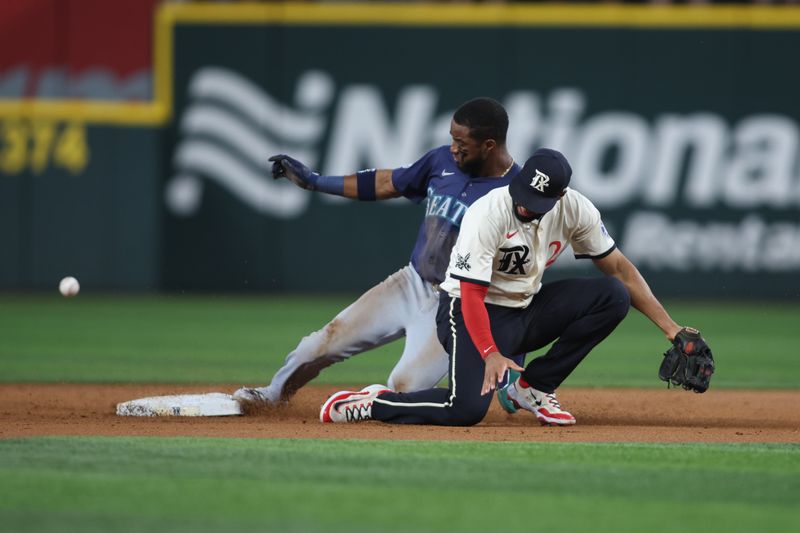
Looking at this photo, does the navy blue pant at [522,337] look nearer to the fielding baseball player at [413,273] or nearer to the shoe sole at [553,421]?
the shoe sole at [553,421]

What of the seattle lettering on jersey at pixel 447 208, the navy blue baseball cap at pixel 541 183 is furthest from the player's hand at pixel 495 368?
the seattle lettering on jersey at pixel 447 208

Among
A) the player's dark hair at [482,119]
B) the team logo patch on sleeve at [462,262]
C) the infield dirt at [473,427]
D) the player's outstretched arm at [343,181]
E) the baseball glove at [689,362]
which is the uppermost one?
the player's dark hair at [482,119]

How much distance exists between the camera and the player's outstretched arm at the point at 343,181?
716 centimetres

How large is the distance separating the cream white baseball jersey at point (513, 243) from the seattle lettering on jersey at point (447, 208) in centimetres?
38

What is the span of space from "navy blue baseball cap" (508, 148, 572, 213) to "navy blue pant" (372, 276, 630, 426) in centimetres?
72

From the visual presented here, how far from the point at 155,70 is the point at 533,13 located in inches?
187

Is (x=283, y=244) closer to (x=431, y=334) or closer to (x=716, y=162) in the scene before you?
(x=716, y=162)

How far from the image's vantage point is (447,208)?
6930 mm

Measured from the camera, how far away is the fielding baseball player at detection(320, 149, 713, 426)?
6168mm

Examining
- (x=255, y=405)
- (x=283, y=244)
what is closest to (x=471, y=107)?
(x=255, y=405)

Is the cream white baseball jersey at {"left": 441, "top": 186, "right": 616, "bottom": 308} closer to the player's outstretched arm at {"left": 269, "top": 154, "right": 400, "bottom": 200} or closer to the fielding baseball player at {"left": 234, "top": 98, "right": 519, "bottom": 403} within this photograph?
the fielding baseball player at {"left": 234, "top": 98, "right": 519, "bottom": 403}

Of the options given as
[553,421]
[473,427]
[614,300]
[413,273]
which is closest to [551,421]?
[553,421]

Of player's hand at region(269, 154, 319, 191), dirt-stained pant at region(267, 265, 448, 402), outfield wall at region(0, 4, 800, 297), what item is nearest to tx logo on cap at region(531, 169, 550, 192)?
dirt-stained pant at region(267, 265, 448, 402)

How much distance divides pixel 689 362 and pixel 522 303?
85 centimetres
